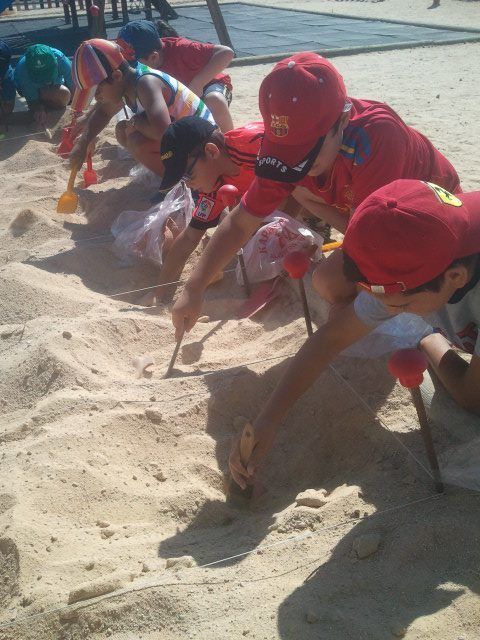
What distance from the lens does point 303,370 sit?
1902 millimetres

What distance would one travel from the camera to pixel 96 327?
2.76 meters

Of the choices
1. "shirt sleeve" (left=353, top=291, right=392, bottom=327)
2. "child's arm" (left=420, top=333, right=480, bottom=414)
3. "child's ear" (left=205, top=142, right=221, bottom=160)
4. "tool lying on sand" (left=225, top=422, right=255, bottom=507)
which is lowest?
"tool lying on sand" (left=225, top=422, right=255, bottom=507)

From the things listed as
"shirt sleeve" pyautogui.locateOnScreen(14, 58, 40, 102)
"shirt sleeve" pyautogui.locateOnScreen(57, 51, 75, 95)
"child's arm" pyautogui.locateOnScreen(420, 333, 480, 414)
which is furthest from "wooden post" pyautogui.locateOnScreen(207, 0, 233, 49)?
"child's arm" pyautogui.locateOnScreen(420, 333, 480, 414)

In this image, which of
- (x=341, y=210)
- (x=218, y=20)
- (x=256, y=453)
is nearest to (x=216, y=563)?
(x=256, y=453)

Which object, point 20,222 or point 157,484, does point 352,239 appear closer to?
point 157,484

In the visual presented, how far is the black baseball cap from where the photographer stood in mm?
2688

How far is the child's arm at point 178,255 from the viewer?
310 centimetres

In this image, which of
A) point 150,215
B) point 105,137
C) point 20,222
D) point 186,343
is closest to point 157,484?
point 186,343

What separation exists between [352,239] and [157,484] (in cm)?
91

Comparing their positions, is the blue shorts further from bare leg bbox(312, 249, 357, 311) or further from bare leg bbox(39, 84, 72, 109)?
bare leg bbox(312, 249, 357, 311)

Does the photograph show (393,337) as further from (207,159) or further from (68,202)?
(68,202)

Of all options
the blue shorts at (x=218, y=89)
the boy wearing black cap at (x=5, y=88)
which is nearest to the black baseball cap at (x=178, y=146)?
the blue shorts at (x=218, y=89)

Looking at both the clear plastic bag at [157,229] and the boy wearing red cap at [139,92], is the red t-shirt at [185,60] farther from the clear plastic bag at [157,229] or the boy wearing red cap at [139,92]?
the clear plastic bag at [157,229]

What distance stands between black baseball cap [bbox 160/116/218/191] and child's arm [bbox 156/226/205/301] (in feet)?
1.27
